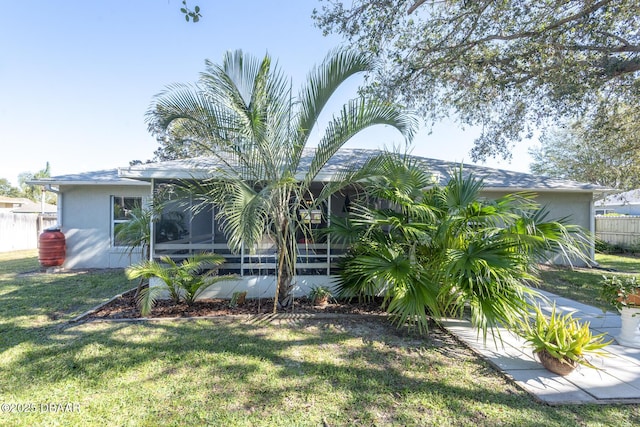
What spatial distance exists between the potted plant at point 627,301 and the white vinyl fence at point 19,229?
1892 cm

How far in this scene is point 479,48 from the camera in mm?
9141

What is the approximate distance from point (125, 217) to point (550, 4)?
1305 centimetres

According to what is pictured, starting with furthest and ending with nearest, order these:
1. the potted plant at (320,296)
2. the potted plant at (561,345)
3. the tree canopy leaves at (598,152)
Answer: the tree canopy leaves at (598,152)
the potted plant at (320,296)
the potted plant at (561,345)

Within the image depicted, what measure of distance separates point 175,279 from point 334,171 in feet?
11.4

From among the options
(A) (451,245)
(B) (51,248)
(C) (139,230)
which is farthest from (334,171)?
(B) (51,248)

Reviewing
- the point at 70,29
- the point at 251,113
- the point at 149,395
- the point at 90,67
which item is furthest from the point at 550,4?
the point at 90,67

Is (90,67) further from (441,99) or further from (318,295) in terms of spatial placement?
(441,99)

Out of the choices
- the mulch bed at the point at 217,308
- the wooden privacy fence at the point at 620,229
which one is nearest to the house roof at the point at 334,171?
the mulch bed at the point at 217,308

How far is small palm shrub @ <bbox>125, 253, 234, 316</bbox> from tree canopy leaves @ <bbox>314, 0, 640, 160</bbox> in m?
5.48

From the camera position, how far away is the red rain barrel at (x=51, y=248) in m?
8.86

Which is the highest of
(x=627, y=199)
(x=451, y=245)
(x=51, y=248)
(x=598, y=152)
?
(x=598, y=152)

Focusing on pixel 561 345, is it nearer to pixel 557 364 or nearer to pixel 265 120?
pixel 557 364

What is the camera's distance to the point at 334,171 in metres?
6.13

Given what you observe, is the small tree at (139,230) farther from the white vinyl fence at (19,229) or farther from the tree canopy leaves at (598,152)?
the tree canopy leaves at (598,152)
